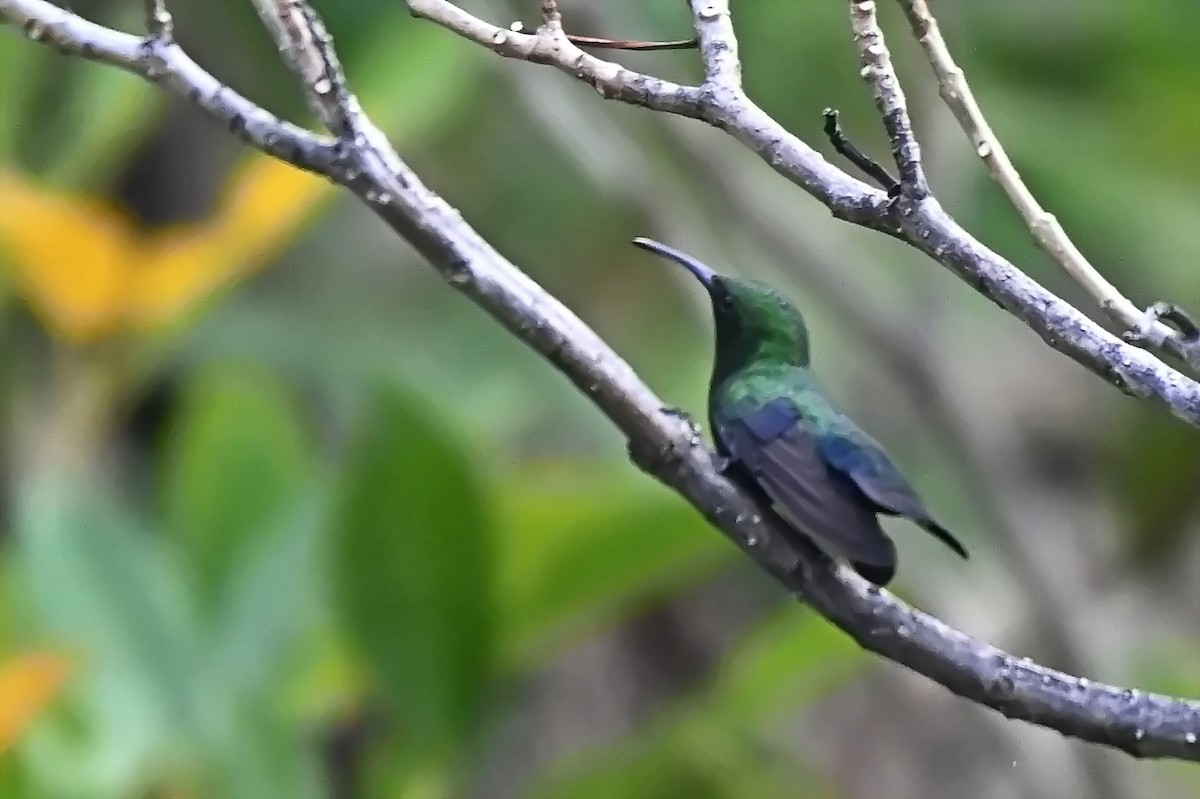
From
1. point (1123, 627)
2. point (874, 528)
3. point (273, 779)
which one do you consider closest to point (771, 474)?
point (874, 528)

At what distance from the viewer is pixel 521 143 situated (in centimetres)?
200

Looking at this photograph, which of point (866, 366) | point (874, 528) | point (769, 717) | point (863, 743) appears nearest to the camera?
point (874, 528)

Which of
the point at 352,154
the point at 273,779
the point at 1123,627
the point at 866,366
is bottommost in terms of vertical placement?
the point at 1123,627

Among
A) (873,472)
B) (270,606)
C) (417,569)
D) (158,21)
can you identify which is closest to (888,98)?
(873,472)

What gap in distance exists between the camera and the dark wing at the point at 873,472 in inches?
18.7

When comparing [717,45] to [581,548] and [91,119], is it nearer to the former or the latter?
[581,548]

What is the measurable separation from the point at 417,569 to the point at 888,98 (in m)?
0.72

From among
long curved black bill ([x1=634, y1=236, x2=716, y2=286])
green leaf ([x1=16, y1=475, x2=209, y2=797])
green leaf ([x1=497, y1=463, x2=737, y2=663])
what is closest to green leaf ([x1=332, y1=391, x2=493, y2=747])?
green leaf ([x1=497, y1=463, x2=737, y2=663])

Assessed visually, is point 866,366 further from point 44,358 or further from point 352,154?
point 352,154

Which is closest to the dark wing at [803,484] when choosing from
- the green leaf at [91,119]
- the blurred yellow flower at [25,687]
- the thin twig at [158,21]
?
the thin twig at [158,21]

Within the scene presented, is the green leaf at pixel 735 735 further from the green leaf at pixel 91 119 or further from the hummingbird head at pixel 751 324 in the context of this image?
the green leaf at pixel 91 119

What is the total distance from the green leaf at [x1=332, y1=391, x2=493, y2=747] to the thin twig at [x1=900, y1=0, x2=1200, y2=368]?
636mm

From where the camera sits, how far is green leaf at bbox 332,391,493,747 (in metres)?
1.04

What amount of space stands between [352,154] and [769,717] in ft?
3.35
